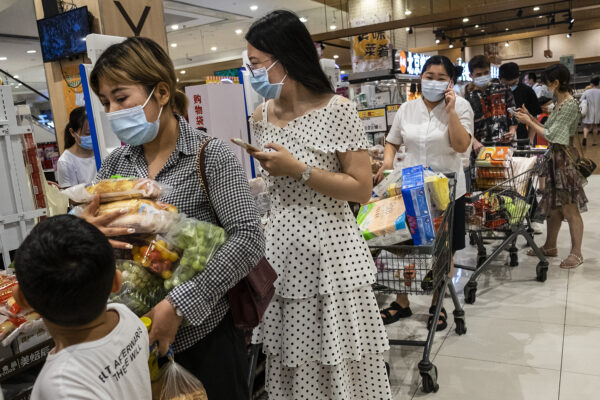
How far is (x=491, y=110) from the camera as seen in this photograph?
541 centimetres

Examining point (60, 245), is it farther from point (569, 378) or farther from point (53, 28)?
point (53, 28)

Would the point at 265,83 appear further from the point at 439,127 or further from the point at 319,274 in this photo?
the point at 439,127

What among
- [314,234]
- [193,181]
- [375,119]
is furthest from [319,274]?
[375,119]

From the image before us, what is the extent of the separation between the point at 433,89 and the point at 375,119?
7.75ft

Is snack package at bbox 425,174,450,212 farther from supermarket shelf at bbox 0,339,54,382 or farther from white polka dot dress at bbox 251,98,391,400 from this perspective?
supermarket shelf at bbox 0,339,54,382

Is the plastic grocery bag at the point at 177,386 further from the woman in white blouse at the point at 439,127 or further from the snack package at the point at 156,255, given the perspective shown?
the woman in white blouse at the point at 439,127

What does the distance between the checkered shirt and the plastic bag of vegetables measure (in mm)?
20

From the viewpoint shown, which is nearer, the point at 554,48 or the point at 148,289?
the point at 148,289

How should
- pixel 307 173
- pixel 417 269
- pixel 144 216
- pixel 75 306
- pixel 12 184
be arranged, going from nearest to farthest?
pixel 75 306, pixel 144 216, pixel 307 173, pixel 417 269, pixel 12 184

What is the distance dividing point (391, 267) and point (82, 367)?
190 cm

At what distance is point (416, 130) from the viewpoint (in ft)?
11.0

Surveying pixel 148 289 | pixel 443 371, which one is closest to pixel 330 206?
pixel 148 289

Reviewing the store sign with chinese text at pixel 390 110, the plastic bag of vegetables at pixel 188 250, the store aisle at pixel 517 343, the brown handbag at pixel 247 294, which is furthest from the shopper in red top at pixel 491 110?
the plastic bag of vegetables at pixel 188 250

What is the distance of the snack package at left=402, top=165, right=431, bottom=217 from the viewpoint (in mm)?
2369
